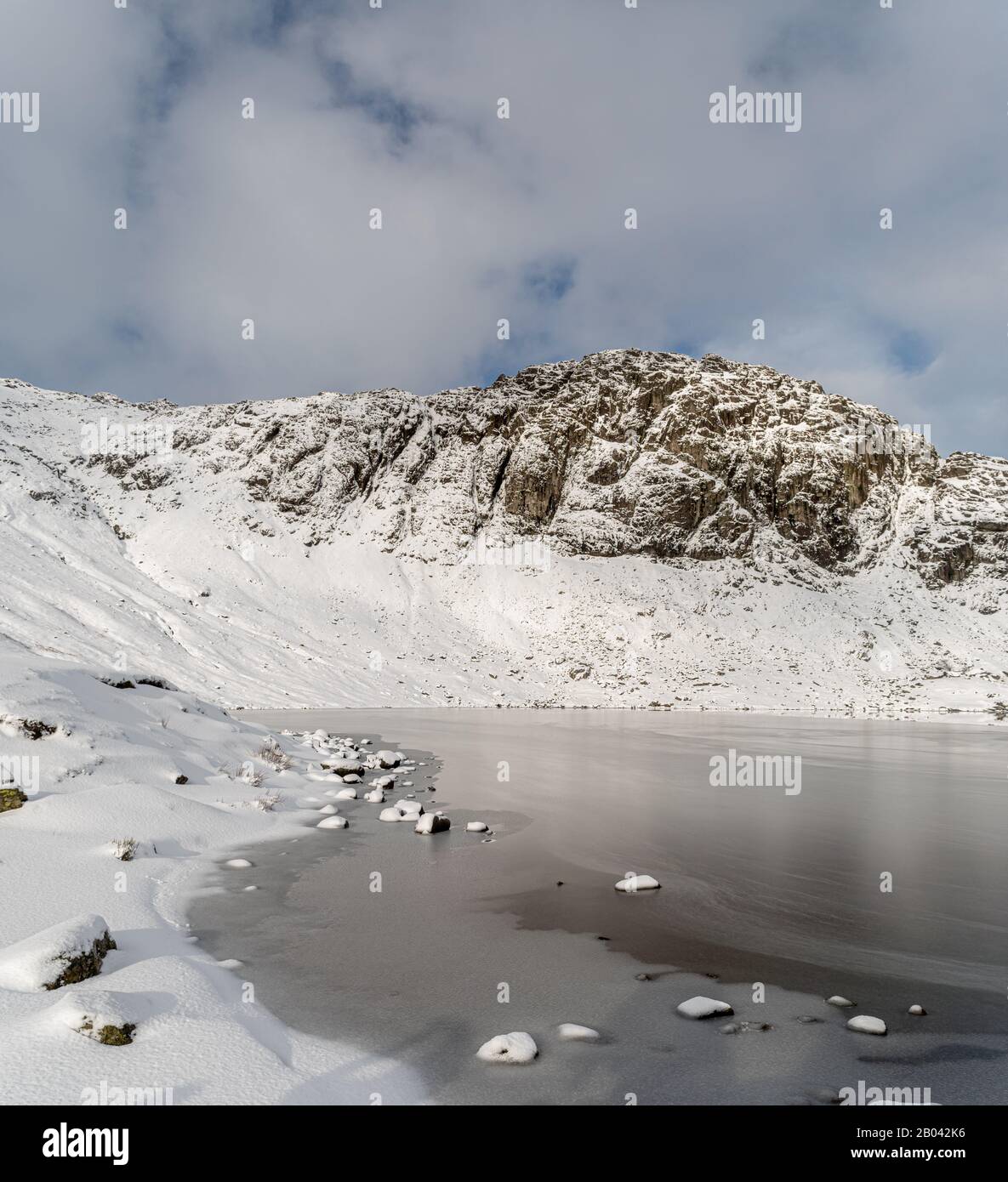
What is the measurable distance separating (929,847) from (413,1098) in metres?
9.94

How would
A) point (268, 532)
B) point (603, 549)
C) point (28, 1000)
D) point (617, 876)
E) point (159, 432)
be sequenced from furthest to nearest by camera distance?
point (159, 432)
point (603, 549)
point (268, 532)
point (617, 876)
point (28, 1000)

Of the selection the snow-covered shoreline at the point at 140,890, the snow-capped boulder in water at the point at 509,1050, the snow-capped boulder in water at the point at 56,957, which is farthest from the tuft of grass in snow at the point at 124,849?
the snow-capped boulder in water at the point at 509,1050

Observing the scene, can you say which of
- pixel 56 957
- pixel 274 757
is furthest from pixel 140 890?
pixel 274 757

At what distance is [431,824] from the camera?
1098 cm

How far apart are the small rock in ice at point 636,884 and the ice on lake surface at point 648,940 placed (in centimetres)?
16

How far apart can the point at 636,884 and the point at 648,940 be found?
167 centimetres

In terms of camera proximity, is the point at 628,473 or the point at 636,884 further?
the point at 628,473

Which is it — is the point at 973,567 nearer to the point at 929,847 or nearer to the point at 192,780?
the point at 929,847

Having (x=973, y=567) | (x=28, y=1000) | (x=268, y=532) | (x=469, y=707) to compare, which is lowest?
(x=469, y=707)

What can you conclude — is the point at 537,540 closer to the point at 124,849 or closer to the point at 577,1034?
the point at 124,849

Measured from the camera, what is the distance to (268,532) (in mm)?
76875

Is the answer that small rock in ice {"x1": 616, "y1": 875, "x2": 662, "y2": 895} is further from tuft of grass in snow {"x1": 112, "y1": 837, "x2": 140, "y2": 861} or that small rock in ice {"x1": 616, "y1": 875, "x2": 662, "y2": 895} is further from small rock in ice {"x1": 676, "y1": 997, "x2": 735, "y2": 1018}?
tuft of grass in snow {"x1": 112, "y1": 837, "x2": 140, "y2": 861}

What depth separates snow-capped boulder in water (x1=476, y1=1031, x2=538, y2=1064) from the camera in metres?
4.09

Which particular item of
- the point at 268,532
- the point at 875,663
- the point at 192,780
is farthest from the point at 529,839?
the point at 268,532
